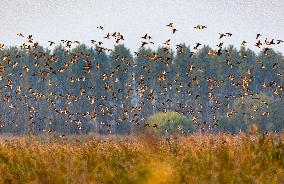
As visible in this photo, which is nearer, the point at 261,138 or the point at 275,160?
the point at 275,160

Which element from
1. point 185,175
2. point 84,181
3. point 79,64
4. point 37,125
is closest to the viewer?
point 84,181

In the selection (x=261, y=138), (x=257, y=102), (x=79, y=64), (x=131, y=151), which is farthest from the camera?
(x=79, y=64)

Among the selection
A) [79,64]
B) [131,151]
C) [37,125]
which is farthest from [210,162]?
[79,64]

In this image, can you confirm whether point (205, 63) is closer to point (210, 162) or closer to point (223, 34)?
point (223, 34)

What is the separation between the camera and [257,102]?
85812 mm

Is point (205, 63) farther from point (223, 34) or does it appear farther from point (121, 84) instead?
point (223, 34)

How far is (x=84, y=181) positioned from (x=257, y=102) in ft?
273

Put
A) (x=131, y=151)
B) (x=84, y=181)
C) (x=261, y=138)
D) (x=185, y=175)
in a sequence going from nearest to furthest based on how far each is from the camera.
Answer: (x=84, y=181) < (x=185, y=175) < (x=261, y=138) < (x=131, y=151)

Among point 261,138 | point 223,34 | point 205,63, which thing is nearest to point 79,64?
point 205,63

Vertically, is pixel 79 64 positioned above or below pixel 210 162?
above

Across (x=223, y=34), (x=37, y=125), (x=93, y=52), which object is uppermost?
(x=93, y=52)

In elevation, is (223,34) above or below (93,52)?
below

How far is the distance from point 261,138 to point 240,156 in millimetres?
1323

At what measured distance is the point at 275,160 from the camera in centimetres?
793
